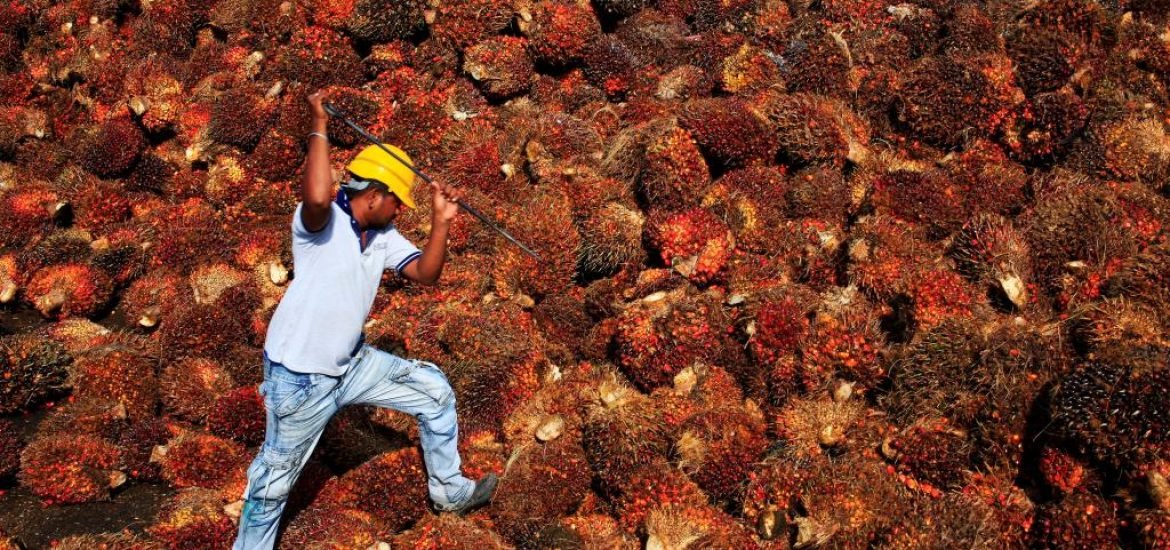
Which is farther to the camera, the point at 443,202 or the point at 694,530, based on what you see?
the point at 694,530

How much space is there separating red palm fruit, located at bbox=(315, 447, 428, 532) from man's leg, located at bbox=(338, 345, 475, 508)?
8.5 inches

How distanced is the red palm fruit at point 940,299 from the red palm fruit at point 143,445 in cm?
519

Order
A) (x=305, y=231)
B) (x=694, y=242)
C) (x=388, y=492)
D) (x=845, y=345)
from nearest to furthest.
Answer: (x=305, y=231)
(x=388, y=492)
(x=845, y=345)
(x=694, y=242)

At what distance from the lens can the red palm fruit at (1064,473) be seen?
16.9ft

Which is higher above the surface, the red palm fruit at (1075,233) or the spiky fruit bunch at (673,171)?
the red palm fruit at (1075,233)

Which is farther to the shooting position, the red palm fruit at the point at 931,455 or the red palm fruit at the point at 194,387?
the red palm fruit at the point at 194,387

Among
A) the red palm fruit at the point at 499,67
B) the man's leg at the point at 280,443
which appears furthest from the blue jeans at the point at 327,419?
the red palm fruit at the point at 499,67

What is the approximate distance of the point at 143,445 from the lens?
6500 millimetres

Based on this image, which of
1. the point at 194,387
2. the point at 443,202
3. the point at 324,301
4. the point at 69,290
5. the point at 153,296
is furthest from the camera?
the point at 69,290

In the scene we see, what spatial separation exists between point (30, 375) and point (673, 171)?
208 inches

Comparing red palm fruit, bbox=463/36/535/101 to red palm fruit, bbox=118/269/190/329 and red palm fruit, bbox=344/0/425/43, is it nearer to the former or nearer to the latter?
red palm fruit, bbox=344/0/425/43

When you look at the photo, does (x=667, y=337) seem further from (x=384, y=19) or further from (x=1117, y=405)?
(x=384, y=19)

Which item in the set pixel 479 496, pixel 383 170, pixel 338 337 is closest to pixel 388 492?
pixel 479 496

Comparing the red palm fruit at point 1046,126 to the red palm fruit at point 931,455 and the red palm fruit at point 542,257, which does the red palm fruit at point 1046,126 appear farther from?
the red palm fruit at point 542,257
